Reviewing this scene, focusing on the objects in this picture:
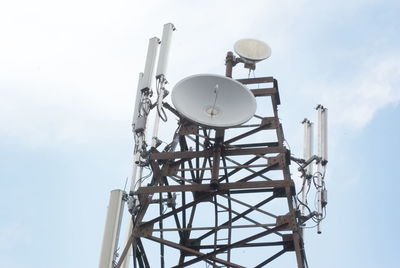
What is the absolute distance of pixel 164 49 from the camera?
1495 cm

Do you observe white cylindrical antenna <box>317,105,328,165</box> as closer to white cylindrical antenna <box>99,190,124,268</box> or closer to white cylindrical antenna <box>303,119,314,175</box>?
white cylindrical antenna <box>303,119,314,175</box>

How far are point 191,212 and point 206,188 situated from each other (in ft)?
6.19

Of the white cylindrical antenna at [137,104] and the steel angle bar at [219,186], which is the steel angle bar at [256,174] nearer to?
the steel angle bar at [219,186]

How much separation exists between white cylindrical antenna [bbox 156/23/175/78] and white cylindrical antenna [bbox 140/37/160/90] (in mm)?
209

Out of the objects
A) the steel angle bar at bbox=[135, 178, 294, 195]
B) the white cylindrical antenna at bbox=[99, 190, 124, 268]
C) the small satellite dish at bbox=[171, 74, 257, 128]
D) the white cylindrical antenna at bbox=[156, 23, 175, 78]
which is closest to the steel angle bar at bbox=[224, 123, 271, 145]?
the small satellite dish at bbox=[171, 74, 257, 128]

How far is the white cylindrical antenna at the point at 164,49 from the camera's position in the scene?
14.6 meters

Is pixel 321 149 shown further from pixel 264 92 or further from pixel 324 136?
pixel 264 92

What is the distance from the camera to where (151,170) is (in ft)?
46.4

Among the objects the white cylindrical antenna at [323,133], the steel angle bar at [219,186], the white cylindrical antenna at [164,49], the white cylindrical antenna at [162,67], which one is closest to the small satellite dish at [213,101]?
the white cylindrical antenna at [162,67]

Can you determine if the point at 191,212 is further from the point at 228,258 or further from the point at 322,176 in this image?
the point at 322,176

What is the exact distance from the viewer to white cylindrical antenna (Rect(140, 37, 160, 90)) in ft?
48.2

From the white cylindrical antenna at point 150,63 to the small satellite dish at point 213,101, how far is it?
25.5 inches

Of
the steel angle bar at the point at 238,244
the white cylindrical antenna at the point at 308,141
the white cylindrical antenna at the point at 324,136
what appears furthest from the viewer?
the white cylindrical antenna at the point at 308,141

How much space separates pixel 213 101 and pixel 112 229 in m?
4.21
